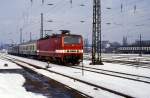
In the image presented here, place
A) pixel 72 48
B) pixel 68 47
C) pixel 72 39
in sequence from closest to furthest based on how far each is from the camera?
pixel 68 47, pixel 72 48, pixel 72 39

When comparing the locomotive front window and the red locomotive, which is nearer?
the red locomotive

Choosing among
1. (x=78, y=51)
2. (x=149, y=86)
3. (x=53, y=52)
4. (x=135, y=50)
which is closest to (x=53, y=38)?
(x=53, y=52)

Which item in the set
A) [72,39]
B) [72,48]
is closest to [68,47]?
[72,48]

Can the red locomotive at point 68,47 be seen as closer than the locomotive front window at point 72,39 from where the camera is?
Yes

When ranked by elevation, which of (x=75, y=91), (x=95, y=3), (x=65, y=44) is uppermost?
(x=95, y=3)

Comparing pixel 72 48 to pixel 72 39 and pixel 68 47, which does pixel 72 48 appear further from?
pixel 72 39

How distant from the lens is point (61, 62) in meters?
38.0

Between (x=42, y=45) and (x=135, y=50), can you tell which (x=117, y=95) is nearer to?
(x=42, y=45)

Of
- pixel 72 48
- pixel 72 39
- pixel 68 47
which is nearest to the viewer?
pixel 68 47

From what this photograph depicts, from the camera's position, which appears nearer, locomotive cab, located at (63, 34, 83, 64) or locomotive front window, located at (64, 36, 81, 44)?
locomotive cab, located at (63, 34, 83, 64)

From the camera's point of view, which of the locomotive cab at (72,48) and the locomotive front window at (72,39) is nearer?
the locomotive cab at (72,48)

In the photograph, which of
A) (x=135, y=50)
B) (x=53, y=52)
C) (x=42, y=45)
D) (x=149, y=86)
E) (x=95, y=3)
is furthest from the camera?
(x=135, y=50)

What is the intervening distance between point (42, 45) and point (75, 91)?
32937mm

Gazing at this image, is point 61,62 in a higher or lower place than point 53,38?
lower
